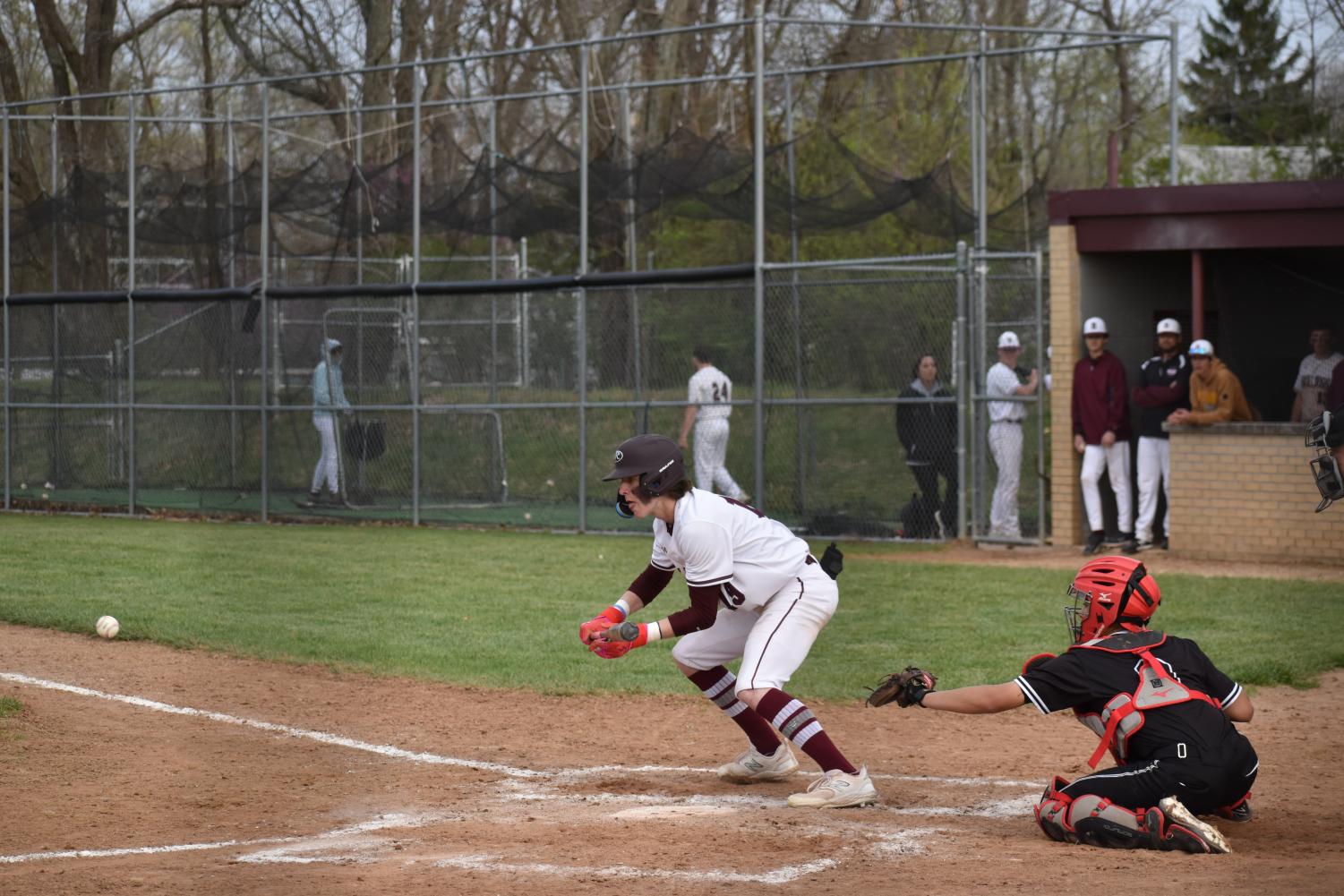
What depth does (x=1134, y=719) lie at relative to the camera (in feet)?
17.3

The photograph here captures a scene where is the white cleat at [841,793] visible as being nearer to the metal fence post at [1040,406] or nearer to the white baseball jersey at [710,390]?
the metal fence post at [1040,406]

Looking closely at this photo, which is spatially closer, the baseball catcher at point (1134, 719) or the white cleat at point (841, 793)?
the baseball catcher at point (1134, 719)

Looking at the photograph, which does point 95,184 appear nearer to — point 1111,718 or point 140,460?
point 140,460

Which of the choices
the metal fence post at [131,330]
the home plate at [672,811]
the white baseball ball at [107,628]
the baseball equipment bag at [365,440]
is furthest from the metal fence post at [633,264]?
the home plate at [672,811]

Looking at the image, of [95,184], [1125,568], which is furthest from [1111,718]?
[95,184]

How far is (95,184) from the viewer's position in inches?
821

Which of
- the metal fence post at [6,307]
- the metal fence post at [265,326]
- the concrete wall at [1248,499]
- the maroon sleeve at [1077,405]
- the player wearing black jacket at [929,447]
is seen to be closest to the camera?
the concrete wall at [1248,499]

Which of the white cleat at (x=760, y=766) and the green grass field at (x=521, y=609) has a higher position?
the white cleat at (x=760, y=766)

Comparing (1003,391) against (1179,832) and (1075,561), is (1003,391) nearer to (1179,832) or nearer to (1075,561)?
(1075,561)

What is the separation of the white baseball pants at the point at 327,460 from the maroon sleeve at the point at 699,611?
12978 mm

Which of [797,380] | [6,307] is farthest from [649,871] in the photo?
[6,307]

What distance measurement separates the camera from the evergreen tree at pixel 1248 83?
3500cm

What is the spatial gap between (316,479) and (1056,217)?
29.7 feet

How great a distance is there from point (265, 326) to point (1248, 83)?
130 feet
